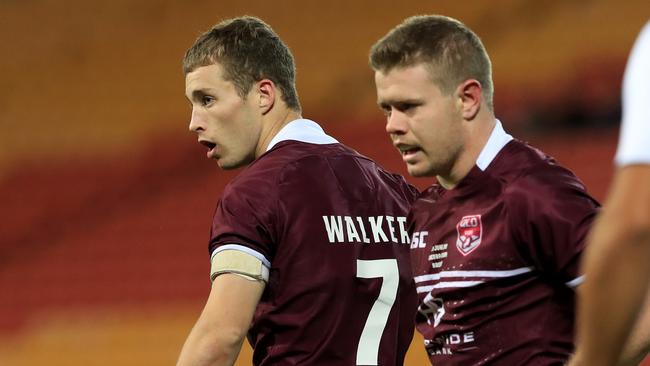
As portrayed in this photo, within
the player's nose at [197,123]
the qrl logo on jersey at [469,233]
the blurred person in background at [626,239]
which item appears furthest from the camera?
the player's nose at [197,123]

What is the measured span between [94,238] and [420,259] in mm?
8092

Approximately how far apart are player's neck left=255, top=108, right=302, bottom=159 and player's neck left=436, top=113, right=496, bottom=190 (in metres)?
0.67

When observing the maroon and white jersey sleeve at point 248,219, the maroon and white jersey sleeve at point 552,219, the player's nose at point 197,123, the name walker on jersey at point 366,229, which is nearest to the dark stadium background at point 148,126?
the name walker on jersey at point 366,229

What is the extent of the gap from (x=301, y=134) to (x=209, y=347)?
60 centimetres

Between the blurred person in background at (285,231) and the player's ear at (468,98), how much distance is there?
0.54m

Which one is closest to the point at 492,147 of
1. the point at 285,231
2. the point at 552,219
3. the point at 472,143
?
the point at 472,143

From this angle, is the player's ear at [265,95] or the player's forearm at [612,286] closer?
the player's forearm at [612,286]

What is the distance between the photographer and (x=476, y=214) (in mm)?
2051

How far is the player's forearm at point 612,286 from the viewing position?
121cm

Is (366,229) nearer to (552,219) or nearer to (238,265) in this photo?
(238,265)

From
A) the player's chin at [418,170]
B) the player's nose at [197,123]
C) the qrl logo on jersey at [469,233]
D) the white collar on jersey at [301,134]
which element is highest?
the player's nose at [197,123]

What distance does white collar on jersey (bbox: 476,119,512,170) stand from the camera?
6.82ft

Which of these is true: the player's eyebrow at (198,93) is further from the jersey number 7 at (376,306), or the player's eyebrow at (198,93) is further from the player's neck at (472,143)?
the player's neck at (472,143)

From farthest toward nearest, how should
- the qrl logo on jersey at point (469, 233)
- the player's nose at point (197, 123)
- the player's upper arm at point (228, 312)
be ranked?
the player's nose at point (197, 123)
the player's upper arm at point (228, 312)
the qrl logo on jersey at point (469, 233)
